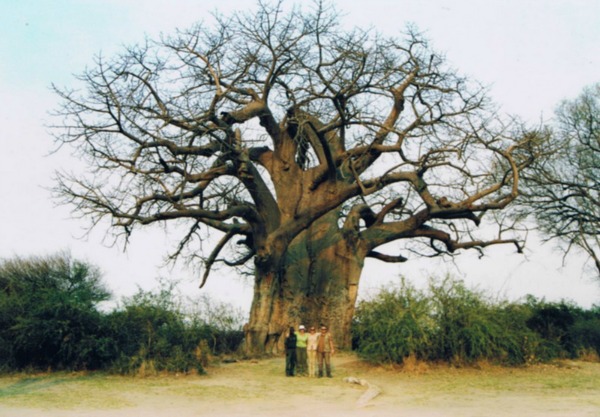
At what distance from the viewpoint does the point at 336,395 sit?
13.0 m

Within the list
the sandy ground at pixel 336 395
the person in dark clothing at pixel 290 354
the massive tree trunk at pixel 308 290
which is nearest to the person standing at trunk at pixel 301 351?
the person in dark clothing at pixel 290 354

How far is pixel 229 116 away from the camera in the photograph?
1759cm

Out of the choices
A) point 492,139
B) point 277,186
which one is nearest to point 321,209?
point 277,186

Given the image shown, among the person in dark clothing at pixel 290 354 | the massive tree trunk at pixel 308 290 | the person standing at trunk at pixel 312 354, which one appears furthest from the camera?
the massive tree trunk at pixel 308 290

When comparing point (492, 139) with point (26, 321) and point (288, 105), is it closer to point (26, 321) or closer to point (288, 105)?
point (288, 105)

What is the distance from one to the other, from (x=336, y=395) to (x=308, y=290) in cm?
712

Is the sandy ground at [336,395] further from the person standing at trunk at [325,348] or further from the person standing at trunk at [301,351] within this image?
the person standing at trunk at [301,351]

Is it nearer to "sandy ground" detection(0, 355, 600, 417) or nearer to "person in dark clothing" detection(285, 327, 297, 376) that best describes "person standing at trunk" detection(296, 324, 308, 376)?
"person in dark clothing" detection(285, 327, 297, 376)

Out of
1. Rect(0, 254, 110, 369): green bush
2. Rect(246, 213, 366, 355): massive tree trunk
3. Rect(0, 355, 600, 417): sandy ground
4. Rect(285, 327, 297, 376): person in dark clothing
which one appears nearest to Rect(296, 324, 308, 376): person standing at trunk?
Rect(285, 327, 297, 376): person in dark clothing

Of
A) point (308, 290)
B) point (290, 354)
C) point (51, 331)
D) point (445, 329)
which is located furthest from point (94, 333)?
point (445, 329)

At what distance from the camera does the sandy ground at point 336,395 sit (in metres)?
11.2

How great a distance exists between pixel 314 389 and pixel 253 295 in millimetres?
6278

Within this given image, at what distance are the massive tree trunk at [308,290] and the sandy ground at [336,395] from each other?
2490 mm

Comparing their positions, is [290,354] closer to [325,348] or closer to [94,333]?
[325,348]
